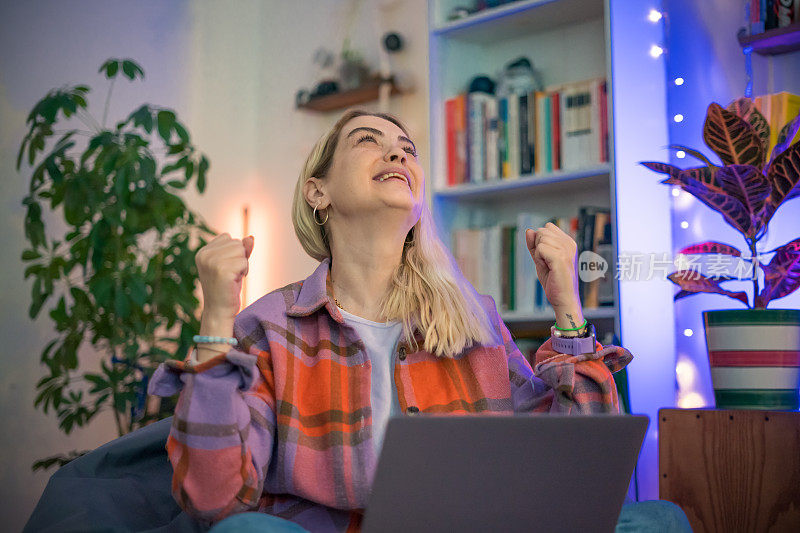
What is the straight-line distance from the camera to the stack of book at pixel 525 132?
7.38 feet

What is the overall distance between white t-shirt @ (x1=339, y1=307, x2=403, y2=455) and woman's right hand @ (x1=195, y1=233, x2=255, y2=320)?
0.29m

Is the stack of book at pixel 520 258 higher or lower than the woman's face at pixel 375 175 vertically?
lower

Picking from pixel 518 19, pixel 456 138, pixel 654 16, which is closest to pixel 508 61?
pixel 518 19

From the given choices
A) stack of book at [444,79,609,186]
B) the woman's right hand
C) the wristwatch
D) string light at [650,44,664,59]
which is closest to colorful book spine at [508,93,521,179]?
stack of book at [444,79,609,186]

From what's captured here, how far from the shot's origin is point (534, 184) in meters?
2.35

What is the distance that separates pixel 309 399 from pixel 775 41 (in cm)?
161

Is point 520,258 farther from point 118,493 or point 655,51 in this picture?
point 118,493

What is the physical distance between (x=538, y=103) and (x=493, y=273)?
539mm

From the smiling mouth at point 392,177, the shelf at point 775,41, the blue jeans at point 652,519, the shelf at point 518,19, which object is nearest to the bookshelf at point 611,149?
the shelf at point 518,19

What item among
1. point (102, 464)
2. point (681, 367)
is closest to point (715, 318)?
point (681, 367)

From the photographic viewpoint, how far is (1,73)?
9.07 feet

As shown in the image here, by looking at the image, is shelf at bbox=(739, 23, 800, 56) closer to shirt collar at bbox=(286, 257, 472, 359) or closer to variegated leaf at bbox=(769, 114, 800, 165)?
variegated leaf at bbox=(769, 114, 800, 165)

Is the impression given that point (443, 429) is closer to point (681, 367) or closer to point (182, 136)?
point (681, 367)

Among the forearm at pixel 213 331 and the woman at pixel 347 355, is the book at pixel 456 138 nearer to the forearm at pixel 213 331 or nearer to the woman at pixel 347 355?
the woman at pixel 347 355
